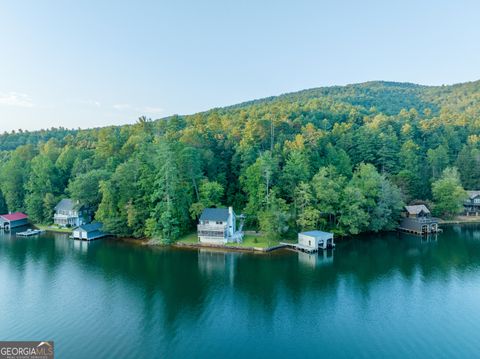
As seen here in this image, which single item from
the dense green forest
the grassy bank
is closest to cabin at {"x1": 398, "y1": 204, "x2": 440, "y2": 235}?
A: the dense green forest

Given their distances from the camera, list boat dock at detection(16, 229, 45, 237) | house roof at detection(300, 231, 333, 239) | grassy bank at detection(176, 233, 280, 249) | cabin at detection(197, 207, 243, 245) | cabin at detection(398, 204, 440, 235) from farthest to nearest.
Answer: cabin at detection(398, 204, 440, 235) < boat dock at detection(16, 229, 45, 237) < cabin at detection(197, 207, 243, 245) < grassy bank at detection(176, 233, 280, 249) < house roof at detection(300, 231, 333, 239)

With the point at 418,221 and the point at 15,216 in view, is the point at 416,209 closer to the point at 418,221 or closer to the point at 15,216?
the point at 418,221

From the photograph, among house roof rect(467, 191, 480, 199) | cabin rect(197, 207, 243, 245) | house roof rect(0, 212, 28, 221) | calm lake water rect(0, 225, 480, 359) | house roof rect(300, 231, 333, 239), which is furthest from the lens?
house roof rect(467, 191, 480, 199)

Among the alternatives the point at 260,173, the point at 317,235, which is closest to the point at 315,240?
the point at 317,235

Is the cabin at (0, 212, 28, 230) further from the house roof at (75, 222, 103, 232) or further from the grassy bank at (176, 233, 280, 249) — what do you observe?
the grassy bank at (176, 233, 280, 249)

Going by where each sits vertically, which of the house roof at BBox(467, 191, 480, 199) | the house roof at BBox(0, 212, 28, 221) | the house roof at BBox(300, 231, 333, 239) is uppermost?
the house roof at BBox(467, 191, 480, 199)

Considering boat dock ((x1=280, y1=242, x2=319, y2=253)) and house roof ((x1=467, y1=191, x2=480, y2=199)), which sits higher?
house roof ((x1=467, y1=191, x2=480, y2=199))

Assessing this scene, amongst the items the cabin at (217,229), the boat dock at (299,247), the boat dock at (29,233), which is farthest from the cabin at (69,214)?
the boat dock at (299,247)
